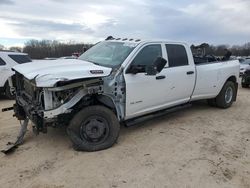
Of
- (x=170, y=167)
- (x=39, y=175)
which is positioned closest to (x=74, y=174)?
(x=39, y=175)

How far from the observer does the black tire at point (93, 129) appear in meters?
5.16

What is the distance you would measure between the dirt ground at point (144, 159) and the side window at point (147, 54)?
55.2 inches

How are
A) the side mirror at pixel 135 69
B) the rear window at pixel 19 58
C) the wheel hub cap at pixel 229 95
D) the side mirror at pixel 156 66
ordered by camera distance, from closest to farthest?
the side mirror at pixel 156 66 → the side mirror at pixel 135 69 → the wheel hub cap at pixel 229 95 → the rear window at pixel 19 58

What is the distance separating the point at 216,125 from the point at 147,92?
1.95 m

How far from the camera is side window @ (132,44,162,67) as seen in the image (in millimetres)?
5941

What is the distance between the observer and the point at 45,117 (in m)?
4.98

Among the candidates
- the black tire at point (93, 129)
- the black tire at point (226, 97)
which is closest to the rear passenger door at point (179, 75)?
the black tire at point (226, 97)

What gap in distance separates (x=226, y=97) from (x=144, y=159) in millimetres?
4520

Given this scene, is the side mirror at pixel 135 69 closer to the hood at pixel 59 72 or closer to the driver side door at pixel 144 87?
the driver side door at pixel 144 87

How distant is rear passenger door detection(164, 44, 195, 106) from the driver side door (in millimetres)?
194

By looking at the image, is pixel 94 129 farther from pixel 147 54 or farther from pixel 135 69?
pixel 147 54

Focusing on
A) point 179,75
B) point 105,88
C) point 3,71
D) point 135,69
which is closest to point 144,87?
point 135,69

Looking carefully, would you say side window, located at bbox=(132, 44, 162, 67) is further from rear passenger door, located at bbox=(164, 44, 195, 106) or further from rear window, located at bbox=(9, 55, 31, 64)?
rear window, located at bbox=(9, 55, 31, 64)

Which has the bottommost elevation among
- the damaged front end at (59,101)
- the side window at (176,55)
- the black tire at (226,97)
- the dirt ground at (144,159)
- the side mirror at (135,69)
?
the dirt ground at (144,159)
